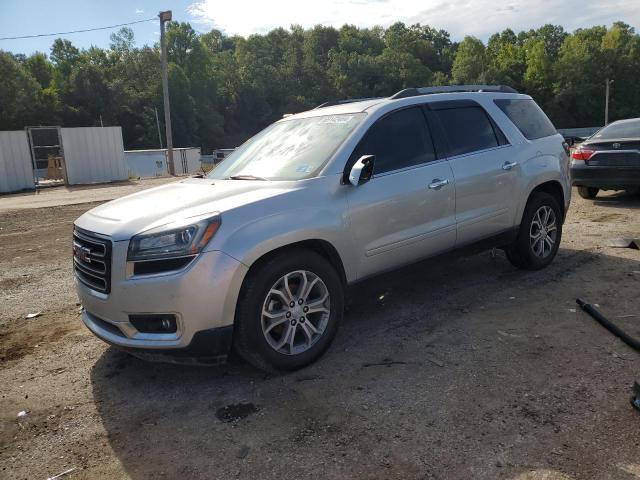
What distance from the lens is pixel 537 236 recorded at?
5562mm

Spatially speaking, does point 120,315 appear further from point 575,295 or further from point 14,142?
point 14,142

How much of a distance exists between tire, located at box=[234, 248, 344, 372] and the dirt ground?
0.56 ft

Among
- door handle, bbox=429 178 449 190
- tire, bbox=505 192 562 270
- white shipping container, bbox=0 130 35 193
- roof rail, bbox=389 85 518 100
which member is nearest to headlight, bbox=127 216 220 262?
door handle, bbox=429 178 449 190

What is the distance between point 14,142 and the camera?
18.9m

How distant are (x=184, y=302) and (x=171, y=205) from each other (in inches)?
30.4

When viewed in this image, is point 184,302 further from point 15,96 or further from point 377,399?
point 15,96

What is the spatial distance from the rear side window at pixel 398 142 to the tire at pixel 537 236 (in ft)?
5.10

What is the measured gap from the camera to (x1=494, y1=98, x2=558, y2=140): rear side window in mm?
5438

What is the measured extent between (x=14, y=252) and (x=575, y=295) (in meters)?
7.78

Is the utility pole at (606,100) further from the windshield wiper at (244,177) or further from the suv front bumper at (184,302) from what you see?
the suv front bumper at (184,302)

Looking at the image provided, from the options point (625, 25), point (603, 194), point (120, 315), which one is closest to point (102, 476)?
point (120, 315)

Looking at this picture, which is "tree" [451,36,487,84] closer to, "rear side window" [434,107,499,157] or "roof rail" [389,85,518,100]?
"roof rail" [389,85,518,100]

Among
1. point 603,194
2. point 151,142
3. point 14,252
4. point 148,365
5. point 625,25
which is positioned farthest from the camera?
point 625,25

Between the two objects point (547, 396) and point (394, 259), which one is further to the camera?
point (394, 259)
